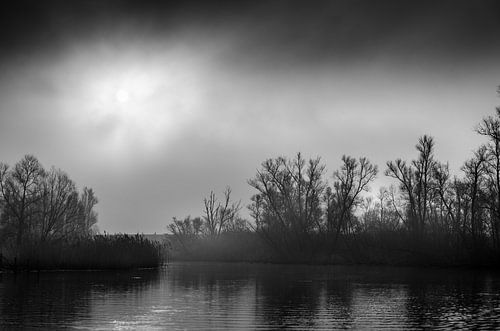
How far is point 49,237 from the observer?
62.4 metres

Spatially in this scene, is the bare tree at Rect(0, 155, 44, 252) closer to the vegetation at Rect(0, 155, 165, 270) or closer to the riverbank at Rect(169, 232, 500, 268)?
the vegetation at Rect(0, 155, 165, 270)

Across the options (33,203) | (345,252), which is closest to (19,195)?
(33,203)

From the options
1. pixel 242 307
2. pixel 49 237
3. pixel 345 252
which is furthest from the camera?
pixel 345 252

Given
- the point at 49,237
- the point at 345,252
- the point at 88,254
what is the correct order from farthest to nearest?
1. the point at 345,252
2. the point at 49,237
3. the point at 88,254

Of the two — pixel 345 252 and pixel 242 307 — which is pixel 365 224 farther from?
pixel 242 307

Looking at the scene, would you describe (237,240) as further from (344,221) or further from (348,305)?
(348,305)

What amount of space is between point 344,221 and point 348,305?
57844 millimetres

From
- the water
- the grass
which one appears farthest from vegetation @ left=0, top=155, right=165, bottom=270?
the water

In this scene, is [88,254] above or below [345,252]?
above

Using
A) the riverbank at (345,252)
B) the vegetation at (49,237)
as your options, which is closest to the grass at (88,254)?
the vegetation at (49,237)

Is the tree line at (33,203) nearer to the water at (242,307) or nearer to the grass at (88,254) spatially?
the grass at (88,254)

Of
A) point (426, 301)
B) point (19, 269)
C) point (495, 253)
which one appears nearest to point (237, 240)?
point (495, 253)

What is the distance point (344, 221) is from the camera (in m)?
80.2

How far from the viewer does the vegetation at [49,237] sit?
45375 mm
